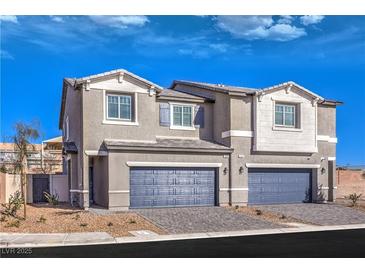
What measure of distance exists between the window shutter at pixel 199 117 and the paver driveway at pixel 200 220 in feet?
17.4

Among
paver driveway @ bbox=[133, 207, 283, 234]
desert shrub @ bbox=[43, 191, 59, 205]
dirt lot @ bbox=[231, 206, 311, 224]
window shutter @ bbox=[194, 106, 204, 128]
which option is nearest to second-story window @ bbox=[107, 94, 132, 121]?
window shutter @ bbox=[194, 106, 204, 128]

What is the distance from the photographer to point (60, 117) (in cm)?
2981

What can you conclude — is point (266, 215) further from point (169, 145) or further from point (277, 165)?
point (169, 145)

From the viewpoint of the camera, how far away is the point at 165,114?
2248cm

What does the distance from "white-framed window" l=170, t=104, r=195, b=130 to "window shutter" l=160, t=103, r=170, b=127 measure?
0.68 feet

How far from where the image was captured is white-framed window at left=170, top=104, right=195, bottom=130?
22.7 metres

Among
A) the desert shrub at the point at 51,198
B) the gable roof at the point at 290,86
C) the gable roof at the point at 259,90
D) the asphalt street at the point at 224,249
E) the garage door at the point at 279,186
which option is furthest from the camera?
the garage door at the point at 279,186

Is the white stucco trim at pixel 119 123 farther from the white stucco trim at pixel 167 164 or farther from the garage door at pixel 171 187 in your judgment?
the garage door at pixel 171 187

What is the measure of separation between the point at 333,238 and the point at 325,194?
11369 millimetres

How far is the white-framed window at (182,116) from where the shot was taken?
22.7 meters

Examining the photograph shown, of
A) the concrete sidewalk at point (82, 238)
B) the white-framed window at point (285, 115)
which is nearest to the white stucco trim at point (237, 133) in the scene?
the white-framed window at point (285, 115)

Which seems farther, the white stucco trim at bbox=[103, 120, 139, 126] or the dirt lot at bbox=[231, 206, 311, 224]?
the white stucco trim at bbox=[103, 120, 139, 126]

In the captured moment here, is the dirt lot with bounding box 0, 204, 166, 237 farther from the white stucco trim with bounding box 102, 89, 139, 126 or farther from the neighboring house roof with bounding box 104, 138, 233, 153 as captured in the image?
the white stucco trim with bounding box 102, 89, 139, 126
